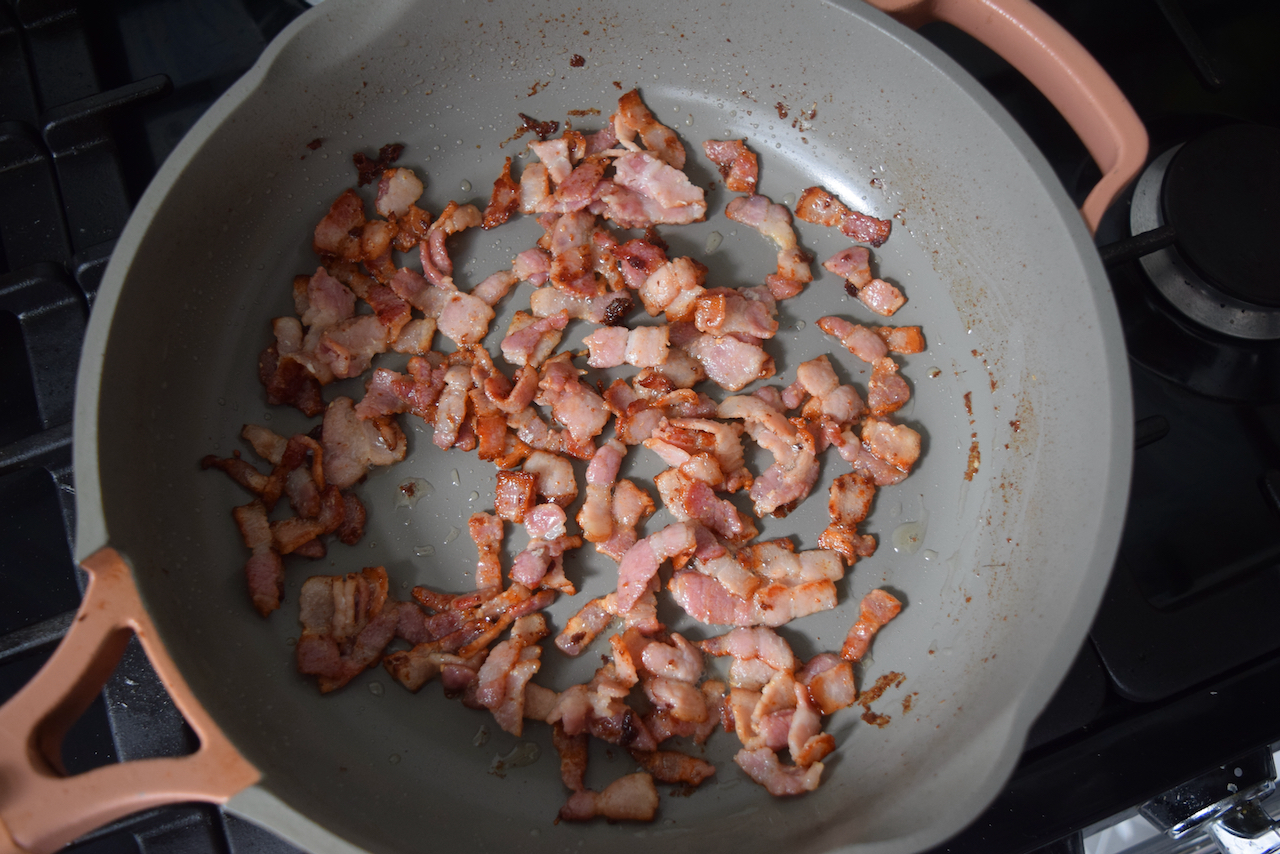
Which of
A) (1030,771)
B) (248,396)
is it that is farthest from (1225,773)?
(248,396)

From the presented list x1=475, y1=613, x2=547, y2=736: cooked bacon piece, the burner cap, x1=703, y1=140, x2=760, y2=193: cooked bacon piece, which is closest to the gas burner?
the burner cap

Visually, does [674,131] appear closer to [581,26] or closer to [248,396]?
[581,26]

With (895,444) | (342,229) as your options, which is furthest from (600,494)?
(342,229)

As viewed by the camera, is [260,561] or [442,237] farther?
[442,237]

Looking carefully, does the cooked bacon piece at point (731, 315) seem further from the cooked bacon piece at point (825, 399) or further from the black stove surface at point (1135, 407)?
the black stove surface at point (1135, 407)

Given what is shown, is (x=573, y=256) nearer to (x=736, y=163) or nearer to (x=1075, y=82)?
(x=736, y=163)

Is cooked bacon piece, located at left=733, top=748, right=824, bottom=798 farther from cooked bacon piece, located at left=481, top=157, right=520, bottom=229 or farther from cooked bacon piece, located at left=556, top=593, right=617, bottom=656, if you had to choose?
cooked bacon piece, located at left=481, top=157, right=520, bottom=229
